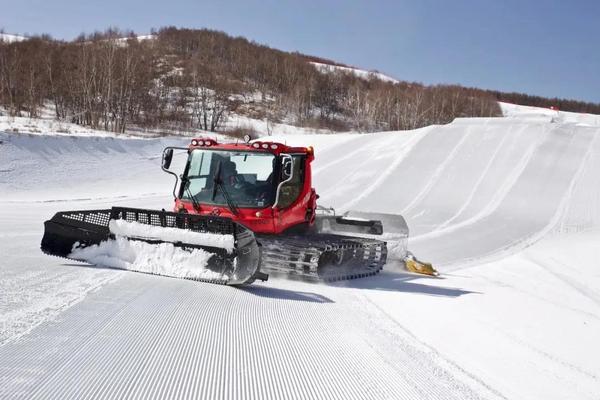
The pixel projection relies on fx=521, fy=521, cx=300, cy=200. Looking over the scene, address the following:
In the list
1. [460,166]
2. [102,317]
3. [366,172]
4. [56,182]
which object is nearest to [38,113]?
[56,182]

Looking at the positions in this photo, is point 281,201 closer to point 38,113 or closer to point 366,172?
point 366,172

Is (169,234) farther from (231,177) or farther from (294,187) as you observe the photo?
(294,187)

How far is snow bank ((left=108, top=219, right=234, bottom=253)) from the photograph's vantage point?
5.23m

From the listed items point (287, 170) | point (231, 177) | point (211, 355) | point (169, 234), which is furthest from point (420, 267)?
point (211, 355)

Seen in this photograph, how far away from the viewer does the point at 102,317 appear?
3750 millimetres

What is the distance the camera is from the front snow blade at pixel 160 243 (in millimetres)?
5172

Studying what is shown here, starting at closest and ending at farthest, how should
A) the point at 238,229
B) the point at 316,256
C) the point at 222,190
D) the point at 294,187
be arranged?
the point at 238,229 < the point at 316,256 < the point at 222,190 < the point at 294,187

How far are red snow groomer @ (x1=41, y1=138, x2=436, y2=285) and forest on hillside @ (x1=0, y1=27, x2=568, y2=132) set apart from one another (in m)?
26.2

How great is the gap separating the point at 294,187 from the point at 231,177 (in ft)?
3.09

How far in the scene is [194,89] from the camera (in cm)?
5294

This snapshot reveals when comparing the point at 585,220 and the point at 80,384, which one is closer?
the point at 80,384

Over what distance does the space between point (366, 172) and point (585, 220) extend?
7920 mm

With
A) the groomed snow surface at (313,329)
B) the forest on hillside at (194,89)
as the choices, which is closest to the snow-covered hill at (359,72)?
the forest on hillside at (194,89)

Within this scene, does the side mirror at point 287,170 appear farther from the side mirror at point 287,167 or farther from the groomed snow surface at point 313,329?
the groomed snow surface at point 313,329
